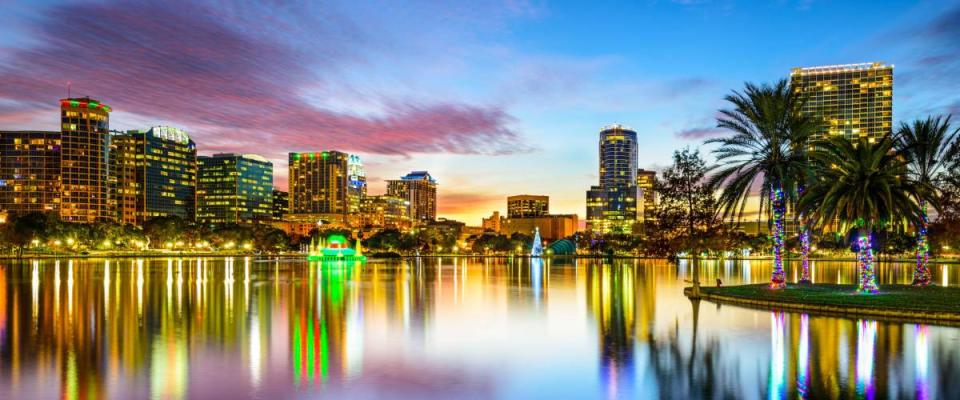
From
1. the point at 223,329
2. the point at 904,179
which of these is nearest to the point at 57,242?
the point at 223,329

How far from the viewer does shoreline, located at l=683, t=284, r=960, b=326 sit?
3077 cm

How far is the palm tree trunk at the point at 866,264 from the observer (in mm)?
38875

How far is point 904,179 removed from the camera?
40031 mm

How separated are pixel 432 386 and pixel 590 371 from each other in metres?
4.68

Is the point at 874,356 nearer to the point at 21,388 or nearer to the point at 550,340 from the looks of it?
the point at 550,340

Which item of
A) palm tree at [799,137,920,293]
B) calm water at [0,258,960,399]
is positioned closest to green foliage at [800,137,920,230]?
palm tree at [799,137,920,293]

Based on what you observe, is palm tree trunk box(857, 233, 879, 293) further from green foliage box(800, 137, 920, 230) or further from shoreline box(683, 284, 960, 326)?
green foliage box(800, 137, 920, 230)

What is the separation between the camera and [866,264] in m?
39.4

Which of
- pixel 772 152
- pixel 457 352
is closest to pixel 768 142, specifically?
pixel 772 152

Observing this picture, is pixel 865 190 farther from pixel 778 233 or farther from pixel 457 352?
pixel 457 352

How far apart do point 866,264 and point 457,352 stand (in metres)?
26.3

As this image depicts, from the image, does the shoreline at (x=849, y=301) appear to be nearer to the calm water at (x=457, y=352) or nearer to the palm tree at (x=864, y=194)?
the calm water at (x=457, y=352)

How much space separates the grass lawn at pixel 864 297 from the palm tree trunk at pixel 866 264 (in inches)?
26.2

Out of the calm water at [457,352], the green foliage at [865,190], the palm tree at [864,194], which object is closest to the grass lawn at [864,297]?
the palm tree at [864,194]
